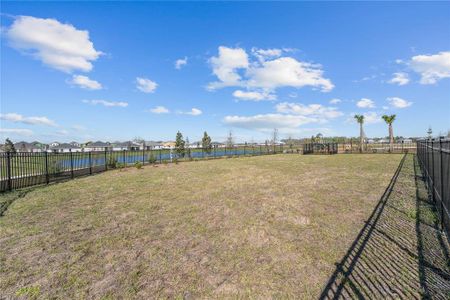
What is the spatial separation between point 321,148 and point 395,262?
3468cm

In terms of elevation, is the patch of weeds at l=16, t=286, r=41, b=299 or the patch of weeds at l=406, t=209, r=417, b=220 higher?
the patch of weeds at l=406, t=209, r=417, b=220

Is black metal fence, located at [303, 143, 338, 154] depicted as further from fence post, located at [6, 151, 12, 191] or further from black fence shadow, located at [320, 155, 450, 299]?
fence post, located at [6, 151, 12, 191]

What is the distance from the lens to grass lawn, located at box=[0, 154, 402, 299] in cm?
316

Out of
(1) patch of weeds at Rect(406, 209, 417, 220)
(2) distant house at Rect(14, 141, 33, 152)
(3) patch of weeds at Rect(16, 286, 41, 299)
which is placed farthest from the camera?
(2) distant house at Rect(14, 141, 33, 152)

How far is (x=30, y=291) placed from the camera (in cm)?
302

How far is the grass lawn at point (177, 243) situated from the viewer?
10.4 ft

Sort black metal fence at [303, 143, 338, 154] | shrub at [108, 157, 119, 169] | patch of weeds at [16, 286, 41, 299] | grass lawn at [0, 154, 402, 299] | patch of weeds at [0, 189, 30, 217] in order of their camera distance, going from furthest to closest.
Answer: black metal fence at [303, 143, 338, 154] < shrub at [108, 157, 119, 169] < patch of weeds at [0, 189, 30, 217] < grass lawn at [0, 154, 402, 299] < patch of weeds at [16, 286, 41, 299]

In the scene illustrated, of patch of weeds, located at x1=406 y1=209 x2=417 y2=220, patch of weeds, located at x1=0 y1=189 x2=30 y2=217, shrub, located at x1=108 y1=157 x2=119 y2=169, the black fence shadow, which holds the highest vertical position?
shrub, located at x1=108 y1=157 x2=119 y2=169

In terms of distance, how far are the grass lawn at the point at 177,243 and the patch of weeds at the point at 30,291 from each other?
0.04 ft

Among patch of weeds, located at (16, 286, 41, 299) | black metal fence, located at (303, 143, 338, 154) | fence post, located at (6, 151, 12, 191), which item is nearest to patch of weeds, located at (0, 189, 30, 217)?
fence post, located at (6, 151, 12, 191)

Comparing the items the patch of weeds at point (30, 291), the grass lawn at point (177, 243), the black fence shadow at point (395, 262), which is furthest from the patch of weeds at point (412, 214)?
the patch of weeds at point (30, 291)

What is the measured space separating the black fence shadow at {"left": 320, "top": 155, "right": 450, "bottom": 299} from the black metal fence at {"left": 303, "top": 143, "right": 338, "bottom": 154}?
30100mm

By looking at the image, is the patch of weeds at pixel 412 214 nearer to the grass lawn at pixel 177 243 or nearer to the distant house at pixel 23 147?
the grass lawn at pixel 177 243

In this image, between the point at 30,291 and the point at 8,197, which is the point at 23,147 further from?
the point at 30,291
